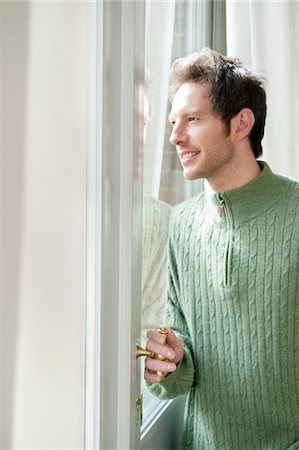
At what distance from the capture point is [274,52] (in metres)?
1.74

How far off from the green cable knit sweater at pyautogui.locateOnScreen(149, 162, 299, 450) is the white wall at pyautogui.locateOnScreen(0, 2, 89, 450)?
0.55 meters

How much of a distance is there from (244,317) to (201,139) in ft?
1.37

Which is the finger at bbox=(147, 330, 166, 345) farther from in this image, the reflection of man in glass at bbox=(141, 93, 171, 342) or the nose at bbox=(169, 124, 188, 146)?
the nose at bbox=(169, 124, 188, 146)

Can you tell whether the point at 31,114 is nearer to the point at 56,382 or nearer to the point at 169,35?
the point at 56,382

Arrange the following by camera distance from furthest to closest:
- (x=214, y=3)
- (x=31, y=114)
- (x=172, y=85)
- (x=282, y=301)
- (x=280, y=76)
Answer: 1. (x=214, y=3)
2. (x=280, y=76)
3. (x=172, y=85)
4. (x=282, y=301)
5. (x=31, y=114)

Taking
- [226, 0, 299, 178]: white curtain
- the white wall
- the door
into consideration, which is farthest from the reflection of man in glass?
the white wall

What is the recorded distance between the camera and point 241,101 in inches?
54.4

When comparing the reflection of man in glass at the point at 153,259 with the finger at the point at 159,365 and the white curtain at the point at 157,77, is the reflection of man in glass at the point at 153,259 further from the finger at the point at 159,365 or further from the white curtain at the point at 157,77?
the finger at the point at 159,365

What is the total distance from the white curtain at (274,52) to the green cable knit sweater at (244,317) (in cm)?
42

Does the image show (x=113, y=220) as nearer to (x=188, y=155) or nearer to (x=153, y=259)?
(x=188, y=155)

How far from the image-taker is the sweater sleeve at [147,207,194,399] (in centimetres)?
133

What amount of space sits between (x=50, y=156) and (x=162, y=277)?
2.82ft

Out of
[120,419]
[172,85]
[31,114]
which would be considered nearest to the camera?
[31,114]

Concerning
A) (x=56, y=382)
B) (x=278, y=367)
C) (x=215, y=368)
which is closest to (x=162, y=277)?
(x=215, y=368)
